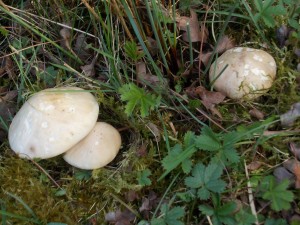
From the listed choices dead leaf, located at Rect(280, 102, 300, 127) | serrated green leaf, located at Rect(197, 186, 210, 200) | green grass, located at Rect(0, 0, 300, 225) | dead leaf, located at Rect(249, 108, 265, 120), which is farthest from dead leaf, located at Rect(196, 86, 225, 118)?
serrated green leaf, located at Rect(197, 186, 210, 200)

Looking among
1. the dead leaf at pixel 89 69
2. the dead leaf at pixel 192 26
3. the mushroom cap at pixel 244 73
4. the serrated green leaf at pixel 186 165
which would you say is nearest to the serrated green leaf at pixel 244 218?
the serrated green leaf at pixel 186 165

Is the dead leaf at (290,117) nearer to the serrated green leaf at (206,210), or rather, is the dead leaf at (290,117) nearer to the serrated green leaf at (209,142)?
the serrated green leaf at (209,142)

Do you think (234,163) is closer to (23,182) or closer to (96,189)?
A: (96,189)

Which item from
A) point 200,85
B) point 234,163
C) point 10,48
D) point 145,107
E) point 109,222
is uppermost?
point 10,48

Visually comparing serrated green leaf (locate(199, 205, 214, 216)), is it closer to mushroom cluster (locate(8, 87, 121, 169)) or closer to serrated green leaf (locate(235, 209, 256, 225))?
serrated green leaf (locate(235, 209, 256, 225))

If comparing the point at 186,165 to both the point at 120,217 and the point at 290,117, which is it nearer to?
the point at 120,217

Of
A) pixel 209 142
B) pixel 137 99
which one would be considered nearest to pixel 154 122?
pixel 137 99

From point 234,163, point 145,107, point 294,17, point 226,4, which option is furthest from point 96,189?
point 294,17
